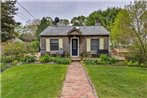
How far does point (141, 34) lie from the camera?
64.1 ft

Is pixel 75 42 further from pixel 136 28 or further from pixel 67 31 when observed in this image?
pixel 136 28

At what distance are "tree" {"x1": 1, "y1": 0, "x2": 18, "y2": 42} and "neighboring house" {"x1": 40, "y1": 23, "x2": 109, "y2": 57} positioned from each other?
23.4ft

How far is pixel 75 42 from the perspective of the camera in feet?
78.1

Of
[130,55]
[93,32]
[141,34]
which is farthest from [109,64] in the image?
[93,32]

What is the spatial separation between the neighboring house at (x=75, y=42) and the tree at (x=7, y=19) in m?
7.14

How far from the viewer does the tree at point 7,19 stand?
28.2 meters

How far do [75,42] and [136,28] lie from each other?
6815 mm

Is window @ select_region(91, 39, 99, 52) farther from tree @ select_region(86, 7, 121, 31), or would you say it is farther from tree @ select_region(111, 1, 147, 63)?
tree @ select_region(86, 7, 121, 31)

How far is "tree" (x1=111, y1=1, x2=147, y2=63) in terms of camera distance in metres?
19.4

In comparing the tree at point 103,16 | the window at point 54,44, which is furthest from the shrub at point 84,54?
the tree at point 103,16

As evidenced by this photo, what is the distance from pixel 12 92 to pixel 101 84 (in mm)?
4124

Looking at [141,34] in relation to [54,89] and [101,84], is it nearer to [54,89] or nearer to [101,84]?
[101,84]

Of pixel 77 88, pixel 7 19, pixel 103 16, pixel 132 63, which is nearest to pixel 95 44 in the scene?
pixel 132 63

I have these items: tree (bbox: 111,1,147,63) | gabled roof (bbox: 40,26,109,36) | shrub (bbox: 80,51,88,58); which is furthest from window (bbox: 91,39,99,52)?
tree (bbox: 111,1,147,63)
